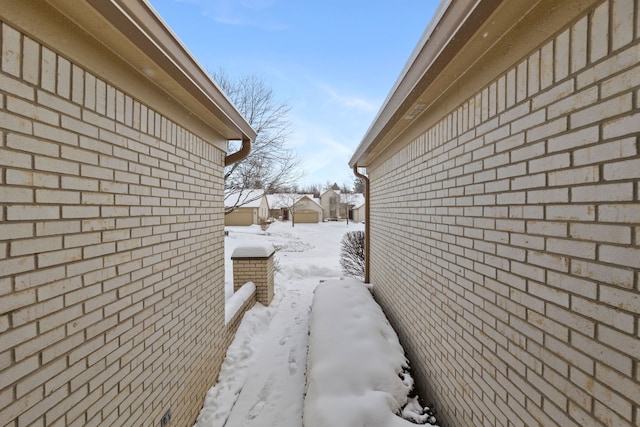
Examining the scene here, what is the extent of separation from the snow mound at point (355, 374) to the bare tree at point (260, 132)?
9.33 m

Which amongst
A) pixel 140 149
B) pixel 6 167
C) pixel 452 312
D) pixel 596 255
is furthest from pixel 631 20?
pixel 140 149

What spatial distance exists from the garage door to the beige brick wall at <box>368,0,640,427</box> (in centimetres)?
3926

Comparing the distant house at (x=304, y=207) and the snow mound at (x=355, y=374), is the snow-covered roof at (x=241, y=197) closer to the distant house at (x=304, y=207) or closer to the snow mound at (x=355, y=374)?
the snow mound at (x=355, y=374)

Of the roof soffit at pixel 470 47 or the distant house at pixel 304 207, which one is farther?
the distant house at pixel 304 207

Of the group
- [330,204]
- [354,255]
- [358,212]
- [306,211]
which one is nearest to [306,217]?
[306,211]

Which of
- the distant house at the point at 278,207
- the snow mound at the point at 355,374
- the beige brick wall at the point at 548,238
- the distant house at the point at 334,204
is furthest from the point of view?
the distant house at the point at 334,204

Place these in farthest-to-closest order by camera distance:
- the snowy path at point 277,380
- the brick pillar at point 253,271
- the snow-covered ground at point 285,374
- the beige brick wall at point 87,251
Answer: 1. the brick pillar at point 253,271
2. the snowy path at point 277,380
3. the snow-covered ground at point 285,374
4. the beige brick wall at point 87,251

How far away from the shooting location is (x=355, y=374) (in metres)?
2.52

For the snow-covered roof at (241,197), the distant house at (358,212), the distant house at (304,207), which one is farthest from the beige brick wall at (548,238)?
the distant house at (358,212)

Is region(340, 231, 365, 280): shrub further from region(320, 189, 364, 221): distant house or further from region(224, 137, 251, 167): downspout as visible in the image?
region(320, 189, 364, 221): distant house

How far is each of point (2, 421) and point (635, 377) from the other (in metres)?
2.58

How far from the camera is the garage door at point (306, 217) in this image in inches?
1649

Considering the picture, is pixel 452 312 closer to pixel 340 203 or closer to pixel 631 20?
pixel 631 20

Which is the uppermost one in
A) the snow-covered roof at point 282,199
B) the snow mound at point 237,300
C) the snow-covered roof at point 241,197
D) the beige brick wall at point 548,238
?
the snow-covered roof at point 282,199
